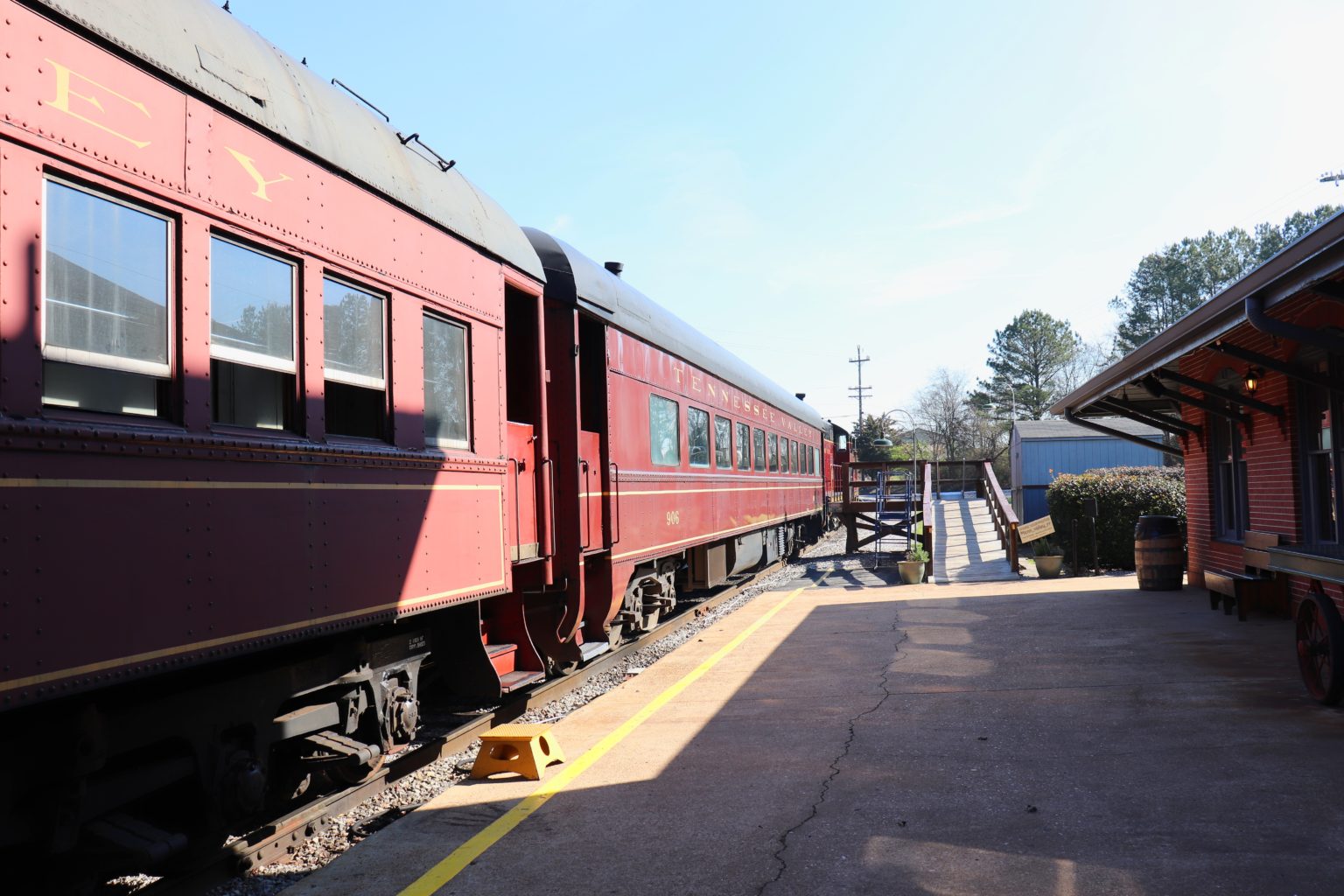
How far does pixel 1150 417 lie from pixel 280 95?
11791 millimetres

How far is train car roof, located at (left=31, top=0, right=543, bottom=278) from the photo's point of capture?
3.66 meters

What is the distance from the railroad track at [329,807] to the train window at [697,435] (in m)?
3.43

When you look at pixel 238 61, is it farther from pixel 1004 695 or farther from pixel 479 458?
pixel 1004 695

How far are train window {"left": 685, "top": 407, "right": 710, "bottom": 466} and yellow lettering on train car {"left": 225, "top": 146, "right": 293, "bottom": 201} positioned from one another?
7387 millimetres

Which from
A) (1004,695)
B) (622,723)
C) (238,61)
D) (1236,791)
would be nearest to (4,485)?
(238,61)

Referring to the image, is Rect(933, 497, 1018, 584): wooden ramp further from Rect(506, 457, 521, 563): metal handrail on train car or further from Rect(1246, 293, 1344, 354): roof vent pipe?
Rect(506, 457, 521, 563): metal handrail on train car

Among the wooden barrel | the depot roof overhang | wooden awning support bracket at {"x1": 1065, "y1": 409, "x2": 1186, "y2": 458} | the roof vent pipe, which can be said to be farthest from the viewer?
wooden awning support bracket at {"x1": 1065, "y1": 409, "x2": 1186, "y2": 458}

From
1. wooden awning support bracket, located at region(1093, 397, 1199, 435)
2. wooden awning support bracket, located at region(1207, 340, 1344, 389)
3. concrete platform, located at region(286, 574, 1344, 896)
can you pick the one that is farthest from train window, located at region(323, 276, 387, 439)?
wooden awning support bracket, located at region(1093, 397, 1199, 435)

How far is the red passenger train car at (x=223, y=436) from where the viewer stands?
10.5 feet

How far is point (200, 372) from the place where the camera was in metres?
3.85

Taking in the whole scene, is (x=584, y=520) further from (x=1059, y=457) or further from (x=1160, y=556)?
(x=1059, y=457)

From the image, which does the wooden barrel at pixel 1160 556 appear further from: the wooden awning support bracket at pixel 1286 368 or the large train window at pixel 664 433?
the large train window at pixel 664 433

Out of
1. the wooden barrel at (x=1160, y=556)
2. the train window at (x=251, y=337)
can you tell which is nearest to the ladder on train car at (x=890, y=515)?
the wooden barrel at (x=1160, y=556)

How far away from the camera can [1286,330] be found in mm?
6137
